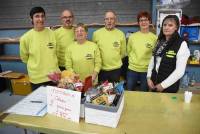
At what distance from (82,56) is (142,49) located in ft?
2.24

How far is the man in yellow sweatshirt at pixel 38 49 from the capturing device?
8.23 feet

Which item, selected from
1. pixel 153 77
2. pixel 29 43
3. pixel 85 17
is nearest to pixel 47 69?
pixel 29 43

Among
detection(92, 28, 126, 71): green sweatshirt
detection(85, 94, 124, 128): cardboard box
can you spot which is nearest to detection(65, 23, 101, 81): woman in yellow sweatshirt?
detection(92, 28, 126, 71): green sweatshirt

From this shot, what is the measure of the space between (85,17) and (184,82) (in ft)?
6.42

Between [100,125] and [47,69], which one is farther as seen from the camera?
[47,69]

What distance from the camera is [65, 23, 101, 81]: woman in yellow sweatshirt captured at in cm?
264

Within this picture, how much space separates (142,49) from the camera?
2.76 m

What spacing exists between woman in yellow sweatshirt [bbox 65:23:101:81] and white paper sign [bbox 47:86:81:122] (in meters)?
0.98

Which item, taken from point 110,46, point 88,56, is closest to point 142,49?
point 110,46

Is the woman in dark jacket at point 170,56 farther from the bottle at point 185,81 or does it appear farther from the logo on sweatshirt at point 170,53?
the bottle at point 185,81

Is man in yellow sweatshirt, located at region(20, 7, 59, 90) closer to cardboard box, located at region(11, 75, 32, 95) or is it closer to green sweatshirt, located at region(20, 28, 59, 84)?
green sweatshirt, located at region(20, 28, 59, 84)

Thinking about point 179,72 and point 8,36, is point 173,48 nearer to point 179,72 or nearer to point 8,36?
point 179,72

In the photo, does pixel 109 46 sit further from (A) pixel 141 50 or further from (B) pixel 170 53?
(B) pixel 170 53

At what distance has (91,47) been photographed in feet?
8.82
